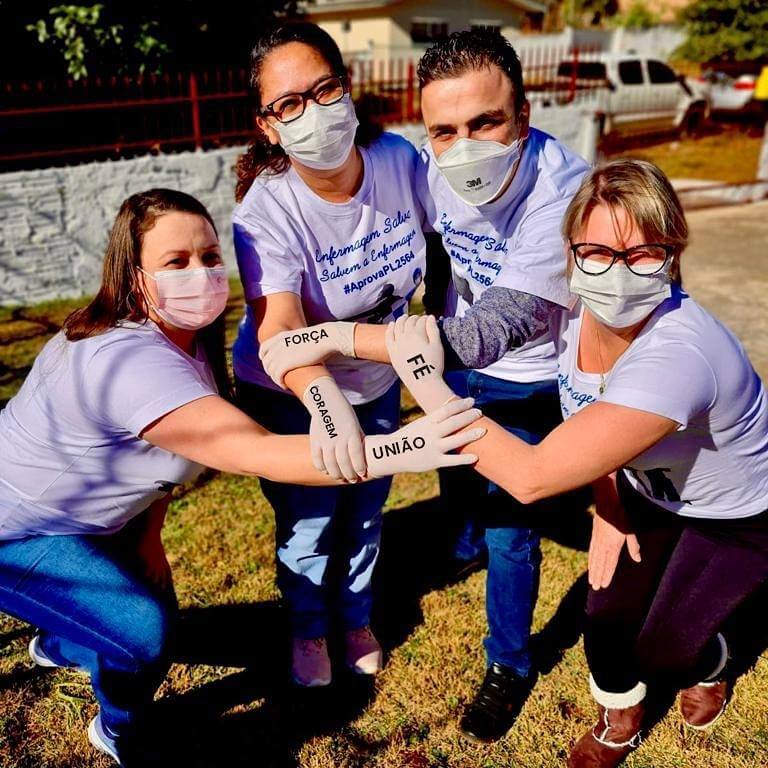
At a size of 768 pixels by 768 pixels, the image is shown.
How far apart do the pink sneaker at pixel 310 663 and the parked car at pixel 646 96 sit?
542 inches

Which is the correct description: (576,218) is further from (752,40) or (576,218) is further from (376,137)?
(752,40)

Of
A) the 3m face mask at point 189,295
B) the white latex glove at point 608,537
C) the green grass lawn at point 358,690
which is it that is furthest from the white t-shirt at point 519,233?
the green grass lawn at point 358,690

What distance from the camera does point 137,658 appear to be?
218cm

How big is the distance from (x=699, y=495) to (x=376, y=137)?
1538 millimetres

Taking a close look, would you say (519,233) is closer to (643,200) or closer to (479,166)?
(479,166)

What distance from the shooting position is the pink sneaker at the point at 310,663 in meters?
2.78

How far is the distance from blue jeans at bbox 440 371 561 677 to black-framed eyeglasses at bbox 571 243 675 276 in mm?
647

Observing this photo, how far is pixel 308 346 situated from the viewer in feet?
7.00

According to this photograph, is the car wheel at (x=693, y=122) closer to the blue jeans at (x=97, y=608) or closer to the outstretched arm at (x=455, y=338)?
the outstretched arm at (x=455, y=338)

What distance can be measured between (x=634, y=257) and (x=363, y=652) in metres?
1.78

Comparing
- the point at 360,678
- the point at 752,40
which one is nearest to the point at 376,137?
the point at 360,678

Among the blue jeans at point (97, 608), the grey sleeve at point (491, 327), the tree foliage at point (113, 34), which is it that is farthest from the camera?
the tree foliage at point (113, 34)

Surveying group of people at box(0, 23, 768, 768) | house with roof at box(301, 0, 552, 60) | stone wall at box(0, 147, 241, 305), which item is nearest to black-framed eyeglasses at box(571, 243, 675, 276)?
group of people at box(0, 23, 768, 768)

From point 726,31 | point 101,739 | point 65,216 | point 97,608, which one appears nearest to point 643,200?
point 97,608
